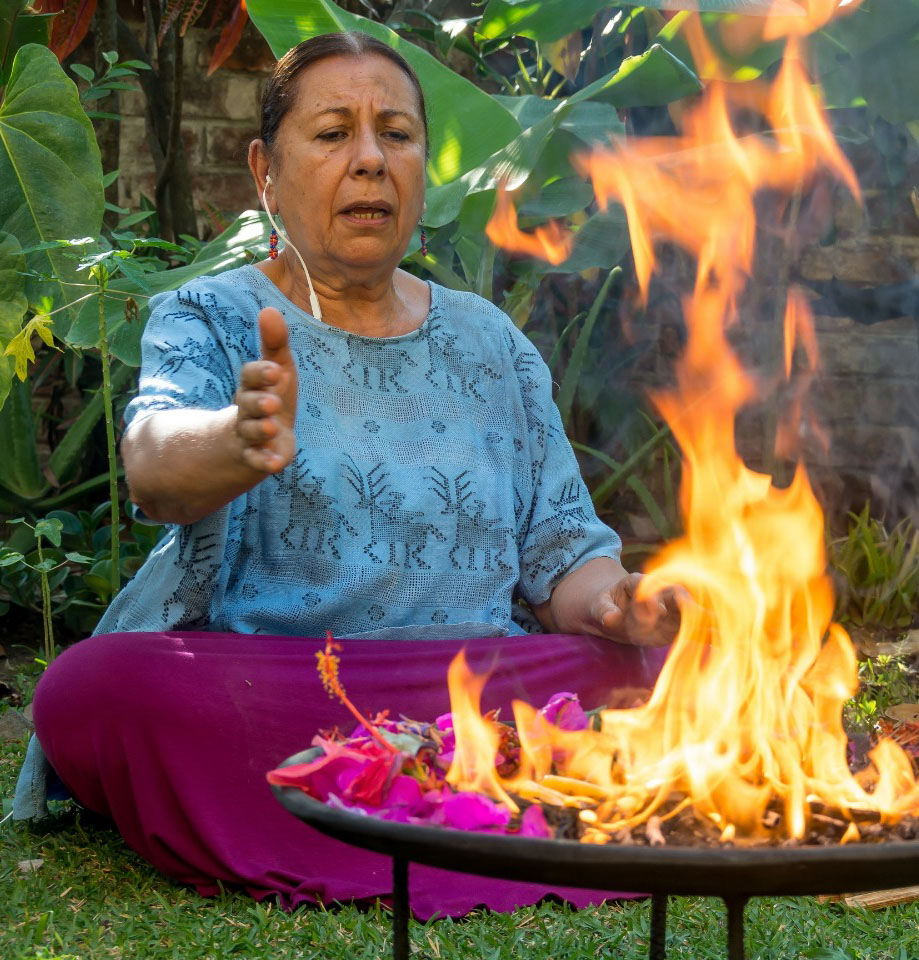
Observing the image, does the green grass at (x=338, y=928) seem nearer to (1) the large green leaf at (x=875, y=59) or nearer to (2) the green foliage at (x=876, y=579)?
(2) the green foliage at (x=876, y=579)

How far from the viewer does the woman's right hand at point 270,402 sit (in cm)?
147

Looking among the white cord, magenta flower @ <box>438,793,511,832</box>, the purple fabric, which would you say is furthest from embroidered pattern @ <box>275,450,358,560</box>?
magenta flower @ <box>438,793,511,832</box>

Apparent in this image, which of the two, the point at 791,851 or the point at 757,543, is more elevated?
the point at 757,543

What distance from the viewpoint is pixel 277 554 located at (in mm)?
2424

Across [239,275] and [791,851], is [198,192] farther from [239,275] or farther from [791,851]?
[791,851]

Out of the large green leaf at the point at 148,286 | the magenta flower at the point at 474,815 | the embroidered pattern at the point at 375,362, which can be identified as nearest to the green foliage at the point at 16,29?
the large green leaf at the point at 148,286

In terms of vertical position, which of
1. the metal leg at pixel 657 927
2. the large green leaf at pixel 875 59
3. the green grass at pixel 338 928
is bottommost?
the green grass at pixel 338 928

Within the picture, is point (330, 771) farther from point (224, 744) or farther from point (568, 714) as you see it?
point (224, 744)

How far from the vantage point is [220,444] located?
1.65 m

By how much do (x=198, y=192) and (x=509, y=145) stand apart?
75.9 inches

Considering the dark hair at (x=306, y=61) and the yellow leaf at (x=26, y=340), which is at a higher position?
the dark hair at (x=306, y=61)

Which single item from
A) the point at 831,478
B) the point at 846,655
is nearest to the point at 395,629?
the point at 846,655

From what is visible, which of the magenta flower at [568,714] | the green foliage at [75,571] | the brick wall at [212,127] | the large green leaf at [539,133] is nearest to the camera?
the magenta flower at [568,714]

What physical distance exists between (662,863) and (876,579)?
124 inches
